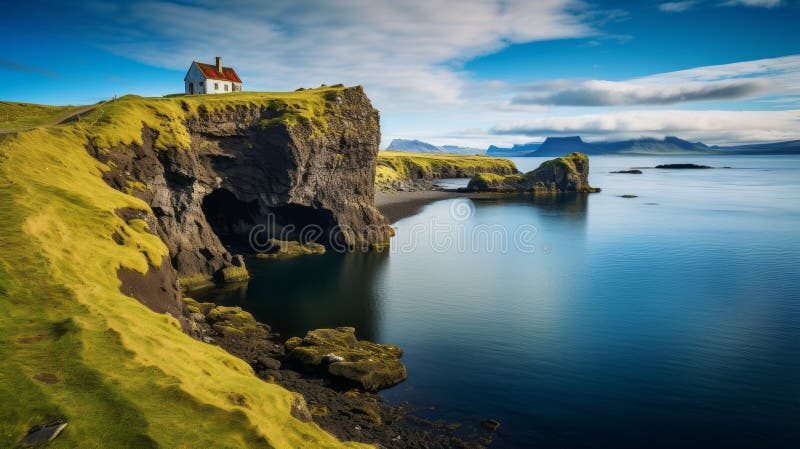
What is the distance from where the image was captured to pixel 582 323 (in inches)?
2092

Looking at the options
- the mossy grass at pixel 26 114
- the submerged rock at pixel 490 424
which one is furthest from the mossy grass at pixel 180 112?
the submerged rock at pixel 490 424

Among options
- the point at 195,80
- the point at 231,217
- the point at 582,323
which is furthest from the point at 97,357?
the point at 195,80

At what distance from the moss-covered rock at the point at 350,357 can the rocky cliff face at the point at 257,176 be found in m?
29.3

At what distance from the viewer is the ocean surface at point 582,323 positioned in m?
34.2

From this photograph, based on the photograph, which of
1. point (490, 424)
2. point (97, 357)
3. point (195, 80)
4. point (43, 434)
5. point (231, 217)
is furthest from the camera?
point (195, 80)

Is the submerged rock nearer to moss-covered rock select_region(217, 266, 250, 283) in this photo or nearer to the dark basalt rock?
the dark basalt rock

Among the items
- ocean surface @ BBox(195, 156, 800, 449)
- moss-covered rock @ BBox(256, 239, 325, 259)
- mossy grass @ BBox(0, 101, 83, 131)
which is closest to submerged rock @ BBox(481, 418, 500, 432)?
ocean surface @ BBox(195, 156, 800, 449)

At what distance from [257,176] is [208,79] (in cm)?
3025

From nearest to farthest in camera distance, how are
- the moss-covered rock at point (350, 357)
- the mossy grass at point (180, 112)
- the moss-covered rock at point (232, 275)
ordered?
the moss-covered rock at point (350, 357)
the mossy grass at point (180, 112)
the moss-covered rock at point (232, 275)

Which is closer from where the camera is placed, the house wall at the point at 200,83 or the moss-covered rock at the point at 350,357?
the moss-covered rock at the point at 350,357

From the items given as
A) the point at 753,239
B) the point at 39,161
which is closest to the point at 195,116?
the point at 39,161

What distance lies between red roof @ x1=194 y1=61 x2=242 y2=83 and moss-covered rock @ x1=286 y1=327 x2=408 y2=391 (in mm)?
75510

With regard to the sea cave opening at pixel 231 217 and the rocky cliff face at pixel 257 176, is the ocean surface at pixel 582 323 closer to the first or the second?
the rocky cliff face at pixel 257 176

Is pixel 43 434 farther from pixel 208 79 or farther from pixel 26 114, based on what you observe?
pixel 208 79
